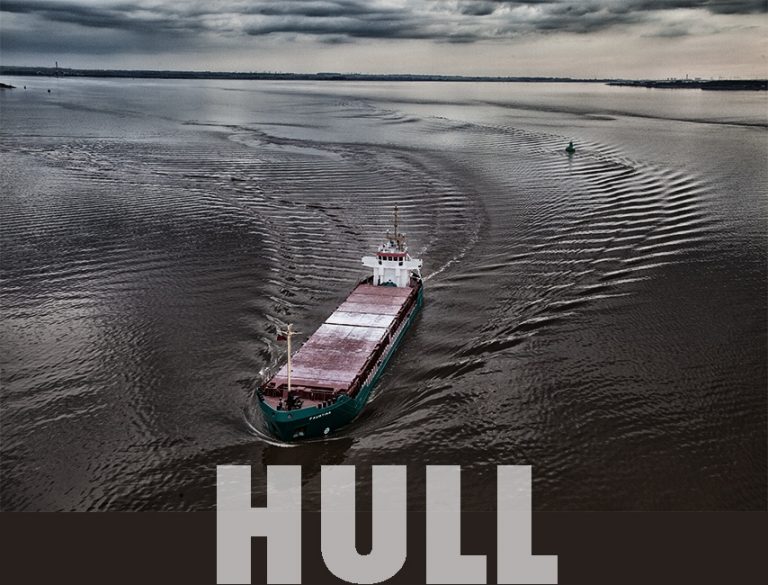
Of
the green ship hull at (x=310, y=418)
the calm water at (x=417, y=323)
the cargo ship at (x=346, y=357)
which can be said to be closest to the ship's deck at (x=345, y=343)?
the cargo ship at (x=346, y=357)

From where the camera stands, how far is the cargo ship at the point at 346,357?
82.1 feet

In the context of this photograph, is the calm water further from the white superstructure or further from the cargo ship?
the white superstructure

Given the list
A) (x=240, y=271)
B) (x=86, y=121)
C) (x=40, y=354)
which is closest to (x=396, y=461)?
(x=40, y=354)

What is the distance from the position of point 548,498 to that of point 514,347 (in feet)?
36.5

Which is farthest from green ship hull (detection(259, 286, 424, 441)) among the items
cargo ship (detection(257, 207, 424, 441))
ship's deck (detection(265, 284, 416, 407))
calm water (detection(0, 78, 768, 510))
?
ship's deck (detection(265, 284, 416, 407))

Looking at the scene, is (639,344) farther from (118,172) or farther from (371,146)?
(371,146)

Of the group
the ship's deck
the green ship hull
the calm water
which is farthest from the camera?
the ship's deck

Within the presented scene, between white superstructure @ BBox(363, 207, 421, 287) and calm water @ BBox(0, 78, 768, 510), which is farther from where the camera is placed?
white superstructure @ BBox(363, 207, 421, 287)

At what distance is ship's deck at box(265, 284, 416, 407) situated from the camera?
88.8 ft

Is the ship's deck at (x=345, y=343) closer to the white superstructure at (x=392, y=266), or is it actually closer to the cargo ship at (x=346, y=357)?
the cargo ship at (x=346, y=357)

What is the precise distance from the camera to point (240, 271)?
136 feet

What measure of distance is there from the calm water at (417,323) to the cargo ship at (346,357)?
1.05 m

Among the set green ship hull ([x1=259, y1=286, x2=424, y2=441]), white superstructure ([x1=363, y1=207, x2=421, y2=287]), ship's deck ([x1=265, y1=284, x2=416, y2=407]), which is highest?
white superstructure ([x1=363, y1=207, x2=421, y2=287])

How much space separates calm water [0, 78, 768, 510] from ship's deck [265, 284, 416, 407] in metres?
1.69
